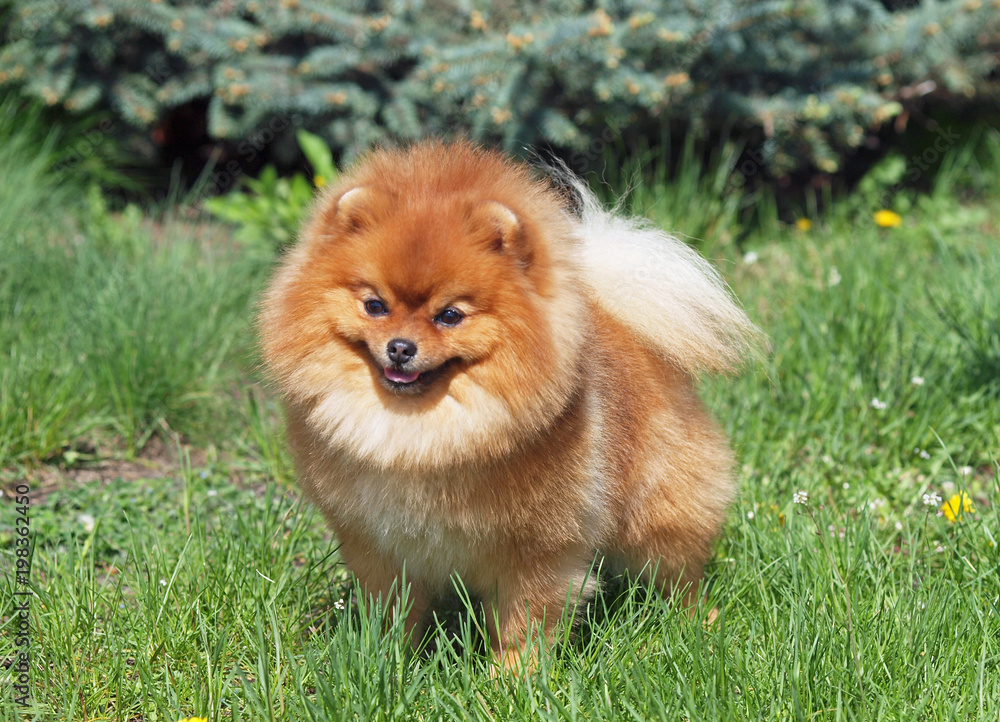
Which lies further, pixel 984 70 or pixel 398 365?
pixel 984 70

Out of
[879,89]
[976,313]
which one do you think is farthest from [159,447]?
[879,89]

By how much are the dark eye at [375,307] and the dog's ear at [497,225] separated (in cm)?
29

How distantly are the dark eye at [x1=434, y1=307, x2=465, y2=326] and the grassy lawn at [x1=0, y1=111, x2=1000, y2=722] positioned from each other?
0.78 metres

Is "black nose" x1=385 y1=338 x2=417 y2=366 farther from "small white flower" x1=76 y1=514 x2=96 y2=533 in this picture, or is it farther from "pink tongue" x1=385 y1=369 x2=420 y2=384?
"small white flower" x1=76 y1=514 x2=96 y2=533

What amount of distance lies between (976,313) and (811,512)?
141 centimetres

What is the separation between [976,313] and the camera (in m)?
3.81

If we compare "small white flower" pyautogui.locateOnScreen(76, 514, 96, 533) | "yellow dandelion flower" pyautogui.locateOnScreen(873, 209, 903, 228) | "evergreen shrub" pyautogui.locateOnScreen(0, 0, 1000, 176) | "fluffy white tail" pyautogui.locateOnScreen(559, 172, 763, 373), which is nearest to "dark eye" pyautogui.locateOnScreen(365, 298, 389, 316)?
"fluffy white tail" pyautogui.locateOnScreen(559, 172, 763, 373)

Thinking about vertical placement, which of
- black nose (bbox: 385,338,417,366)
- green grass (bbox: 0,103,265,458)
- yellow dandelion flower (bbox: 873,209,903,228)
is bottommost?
green grass (bbox: 0,103,265,458)

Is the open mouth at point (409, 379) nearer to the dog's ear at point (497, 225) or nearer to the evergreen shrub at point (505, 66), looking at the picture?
the dog's ear at point (497, 225)

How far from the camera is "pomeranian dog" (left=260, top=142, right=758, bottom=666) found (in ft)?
7.14

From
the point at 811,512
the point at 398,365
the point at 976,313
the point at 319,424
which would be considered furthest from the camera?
the point at 976,313

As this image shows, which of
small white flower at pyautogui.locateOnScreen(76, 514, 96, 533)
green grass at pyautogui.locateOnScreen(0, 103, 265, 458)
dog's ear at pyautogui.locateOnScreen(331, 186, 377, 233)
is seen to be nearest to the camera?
dog's ear at pyautogui.locateOnScreen(331, 186, 377, 233)

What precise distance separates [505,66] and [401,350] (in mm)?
2876

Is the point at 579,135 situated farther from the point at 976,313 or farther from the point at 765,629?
the point at 765,629
